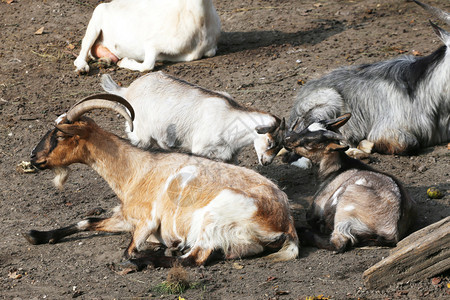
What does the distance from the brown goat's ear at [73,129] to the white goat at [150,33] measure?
3723 millimetres

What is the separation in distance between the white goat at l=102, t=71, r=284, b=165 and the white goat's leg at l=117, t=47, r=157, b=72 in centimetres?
243

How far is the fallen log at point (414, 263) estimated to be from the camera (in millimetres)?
3861

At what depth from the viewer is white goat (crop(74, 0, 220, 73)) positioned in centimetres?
880

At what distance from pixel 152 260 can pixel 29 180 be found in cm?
226

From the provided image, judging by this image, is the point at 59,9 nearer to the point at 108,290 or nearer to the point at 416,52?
the point at 416,52

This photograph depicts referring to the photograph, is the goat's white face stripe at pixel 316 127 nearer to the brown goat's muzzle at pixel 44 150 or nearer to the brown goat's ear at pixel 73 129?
the brown goat's ear at pixel 73 129

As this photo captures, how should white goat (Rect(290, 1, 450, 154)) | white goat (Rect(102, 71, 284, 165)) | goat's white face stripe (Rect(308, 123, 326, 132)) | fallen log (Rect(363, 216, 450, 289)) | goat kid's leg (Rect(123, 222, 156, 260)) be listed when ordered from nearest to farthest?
fallen log (Rect(363, 216, 450, 289)), goat kid's leg (Rect(123, 222, 156, 260)), goat's white face stripe (Rect(308, 123, 326, 132)), white goat (Rect(102, 71, 284, 165)), white goat (Rect(290, 1, 450, 154))

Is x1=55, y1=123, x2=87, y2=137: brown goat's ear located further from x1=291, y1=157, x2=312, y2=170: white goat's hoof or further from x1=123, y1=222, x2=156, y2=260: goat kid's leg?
x1=291, y1=157, x2=312, y2=170: white goat's hoof

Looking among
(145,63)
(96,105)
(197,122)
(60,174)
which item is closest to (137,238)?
(60,174)

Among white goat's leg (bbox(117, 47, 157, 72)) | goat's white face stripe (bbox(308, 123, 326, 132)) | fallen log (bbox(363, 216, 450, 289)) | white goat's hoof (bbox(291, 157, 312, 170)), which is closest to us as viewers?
fallen log (bbox(363, 216, 450, 289))

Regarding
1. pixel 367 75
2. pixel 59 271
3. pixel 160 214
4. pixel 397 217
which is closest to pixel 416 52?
pixel 367 75

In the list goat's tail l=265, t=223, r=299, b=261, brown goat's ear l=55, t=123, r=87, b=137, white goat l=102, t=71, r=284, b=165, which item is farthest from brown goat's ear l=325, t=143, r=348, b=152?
brown goat's ear l=55, t=123, r=87, b=137

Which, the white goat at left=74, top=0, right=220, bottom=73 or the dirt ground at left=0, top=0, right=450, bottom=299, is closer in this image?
the dirt ground at left=0, top=0, right=450, bottom=299

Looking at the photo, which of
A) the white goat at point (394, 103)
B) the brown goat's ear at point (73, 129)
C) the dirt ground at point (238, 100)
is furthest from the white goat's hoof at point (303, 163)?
the brown goat's ear at point (73, 129)
